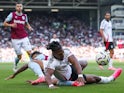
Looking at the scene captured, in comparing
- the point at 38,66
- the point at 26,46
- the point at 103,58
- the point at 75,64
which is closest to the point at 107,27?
the point at 26,46

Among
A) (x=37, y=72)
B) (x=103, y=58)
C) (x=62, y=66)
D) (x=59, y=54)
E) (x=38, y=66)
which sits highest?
(x=59, y=54)

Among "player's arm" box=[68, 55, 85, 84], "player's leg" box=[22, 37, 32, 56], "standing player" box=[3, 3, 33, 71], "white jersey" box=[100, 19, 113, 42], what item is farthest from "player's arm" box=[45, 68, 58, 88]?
"white jersey" box=[100, 19, 113, 42]

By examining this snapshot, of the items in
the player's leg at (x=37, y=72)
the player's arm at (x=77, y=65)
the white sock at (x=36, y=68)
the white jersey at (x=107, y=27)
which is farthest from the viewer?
the white jersey at (x=107, y=27)

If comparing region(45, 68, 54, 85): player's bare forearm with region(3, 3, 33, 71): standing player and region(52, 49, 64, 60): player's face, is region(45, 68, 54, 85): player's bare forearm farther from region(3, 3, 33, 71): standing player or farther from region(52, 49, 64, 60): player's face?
region(3, 3, 33, 71): standing player

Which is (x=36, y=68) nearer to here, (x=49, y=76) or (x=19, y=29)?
(x=49, y=76)

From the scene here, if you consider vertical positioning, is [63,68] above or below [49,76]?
above

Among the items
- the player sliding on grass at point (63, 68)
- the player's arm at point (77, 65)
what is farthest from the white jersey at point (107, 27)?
the player's arm at point (77, 65)

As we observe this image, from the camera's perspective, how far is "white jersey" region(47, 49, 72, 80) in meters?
10.2

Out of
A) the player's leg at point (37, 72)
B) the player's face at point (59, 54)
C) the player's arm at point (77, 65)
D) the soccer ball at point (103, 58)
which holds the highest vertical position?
the player's face at point (59, 54)

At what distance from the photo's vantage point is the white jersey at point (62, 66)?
10.2 meters

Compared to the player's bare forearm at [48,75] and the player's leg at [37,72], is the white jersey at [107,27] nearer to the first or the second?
the player's leg at [37,72]

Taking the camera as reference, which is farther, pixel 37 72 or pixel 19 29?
pixel 19 29

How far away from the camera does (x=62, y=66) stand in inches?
405

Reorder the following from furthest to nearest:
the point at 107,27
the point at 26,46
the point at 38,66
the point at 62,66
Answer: the point at 107,27
the point at 26,46
the point at 38,66
the point at 62,66
